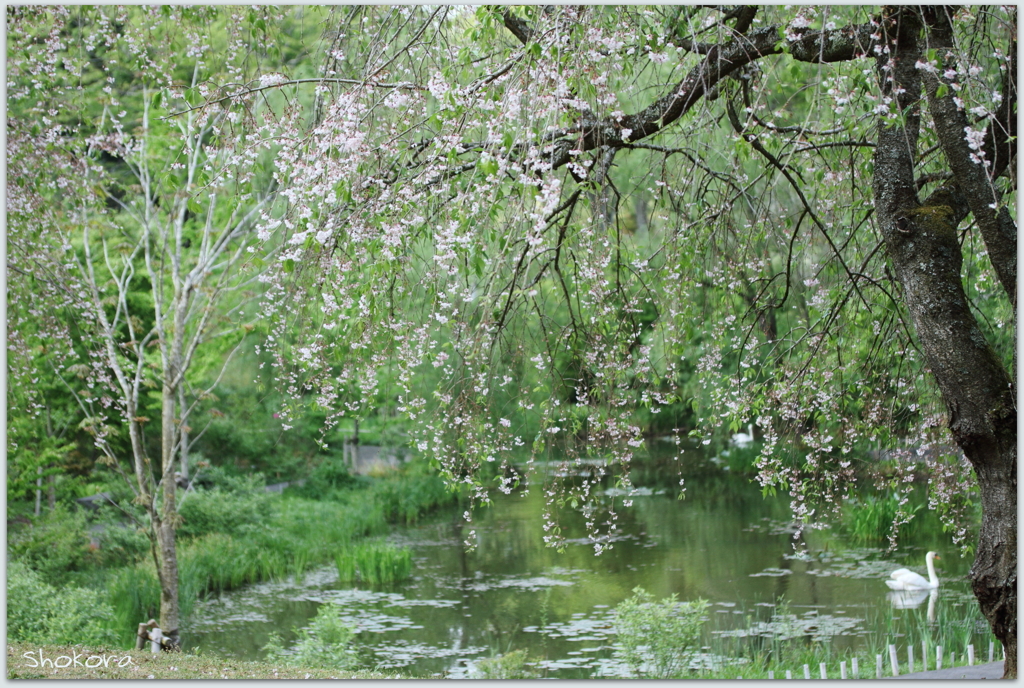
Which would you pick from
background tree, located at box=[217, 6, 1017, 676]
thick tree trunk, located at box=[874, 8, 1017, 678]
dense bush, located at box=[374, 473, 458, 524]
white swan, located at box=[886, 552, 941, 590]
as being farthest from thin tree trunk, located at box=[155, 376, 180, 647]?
white swan, located at box=[886, 552, 941, 590]

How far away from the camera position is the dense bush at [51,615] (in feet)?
12.8

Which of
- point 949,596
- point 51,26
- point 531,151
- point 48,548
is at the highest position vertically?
point 51,26

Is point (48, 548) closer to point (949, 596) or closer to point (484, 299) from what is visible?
point (484, 299)

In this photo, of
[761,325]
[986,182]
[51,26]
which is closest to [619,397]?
[986,182]

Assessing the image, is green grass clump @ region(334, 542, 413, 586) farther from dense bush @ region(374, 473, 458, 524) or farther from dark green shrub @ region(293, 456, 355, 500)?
dark green shrub @ region(293, 456, 355, 500)

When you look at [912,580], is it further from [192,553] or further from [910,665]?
[192,553]

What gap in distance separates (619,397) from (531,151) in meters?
1.06

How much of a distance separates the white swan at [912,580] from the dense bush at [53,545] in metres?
5.30

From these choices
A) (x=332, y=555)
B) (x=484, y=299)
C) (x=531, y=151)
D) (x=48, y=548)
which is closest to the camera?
(x=531, y=151)

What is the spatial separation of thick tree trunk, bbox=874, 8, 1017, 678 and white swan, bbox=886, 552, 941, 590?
2920 millimetres

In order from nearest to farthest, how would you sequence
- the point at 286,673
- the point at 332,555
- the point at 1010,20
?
1. the point at 1010,20
2. the point at 286,673
3. the point at 332,555

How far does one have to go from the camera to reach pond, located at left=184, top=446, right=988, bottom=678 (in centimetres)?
454

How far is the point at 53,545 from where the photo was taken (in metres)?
5.69

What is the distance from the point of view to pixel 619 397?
2727 millimetres
